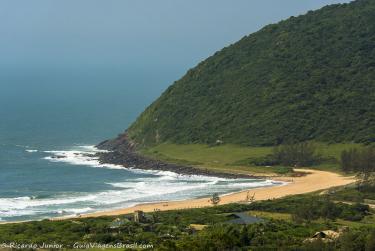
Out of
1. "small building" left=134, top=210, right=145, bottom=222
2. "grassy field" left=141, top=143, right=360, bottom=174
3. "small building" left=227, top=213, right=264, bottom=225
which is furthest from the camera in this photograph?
"grassy field" left=141, top=143, right=360, bottom=174

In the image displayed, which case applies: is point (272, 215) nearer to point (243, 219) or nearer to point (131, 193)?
point (243, 219)

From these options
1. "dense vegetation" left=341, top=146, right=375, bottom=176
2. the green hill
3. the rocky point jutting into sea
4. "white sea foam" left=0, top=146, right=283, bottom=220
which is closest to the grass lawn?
"white sea foam" left=0, top=146, right=283, bottom=220

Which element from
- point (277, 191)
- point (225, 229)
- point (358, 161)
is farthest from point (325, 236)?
point (358, 161)

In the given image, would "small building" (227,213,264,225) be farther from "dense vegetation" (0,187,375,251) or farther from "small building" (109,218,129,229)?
"small building" (109,218,129,229)

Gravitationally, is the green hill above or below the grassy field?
above

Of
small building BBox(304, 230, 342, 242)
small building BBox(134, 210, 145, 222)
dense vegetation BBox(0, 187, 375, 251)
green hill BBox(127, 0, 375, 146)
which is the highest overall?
green hill BBox(127, 0, 375, 146)

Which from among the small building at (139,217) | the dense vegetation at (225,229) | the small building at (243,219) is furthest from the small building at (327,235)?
the small building at (139,217)

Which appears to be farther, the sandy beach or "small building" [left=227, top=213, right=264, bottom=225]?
the sandy beach

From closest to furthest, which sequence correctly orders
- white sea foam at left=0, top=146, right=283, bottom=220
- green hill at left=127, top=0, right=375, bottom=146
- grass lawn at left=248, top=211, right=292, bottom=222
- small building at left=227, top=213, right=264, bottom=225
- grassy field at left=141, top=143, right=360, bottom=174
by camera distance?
small building at left=227, top=213, right=264, bottom=225 < grass lawn at left=248, top=211, right=292, bottom=222 < white sea foam at left=0, top=146, right=283, bottom=220 < grassy field at left=141, top=143, right=360, bottom=174 < green hill at left=127, top=0, right=375, bottom=146
